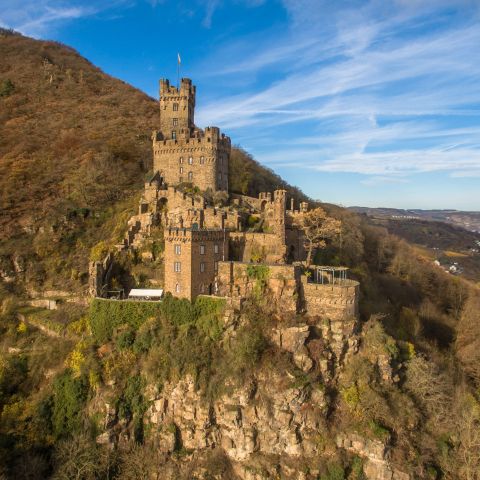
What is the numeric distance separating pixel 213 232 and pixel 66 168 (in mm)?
30040

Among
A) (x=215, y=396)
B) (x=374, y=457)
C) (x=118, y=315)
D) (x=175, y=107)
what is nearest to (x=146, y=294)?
(x=118, y=315)

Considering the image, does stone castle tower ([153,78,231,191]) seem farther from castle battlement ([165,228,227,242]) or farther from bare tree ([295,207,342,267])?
castle battlement ([165,228,227,242])

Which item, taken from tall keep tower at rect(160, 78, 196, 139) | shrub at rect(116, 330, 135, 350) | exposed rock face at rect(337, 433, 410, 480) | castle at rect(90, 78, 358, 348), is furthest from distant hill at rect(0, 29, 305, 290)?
exposed rock face at rect(337, 433, 410, 480)

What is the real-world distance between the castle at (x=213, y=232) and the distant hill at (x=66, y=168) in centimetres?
479

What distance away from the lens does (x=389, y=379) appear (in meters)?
30.5

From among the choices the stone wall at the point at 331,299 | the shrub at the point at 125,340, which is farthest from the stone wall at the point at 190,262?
the stone wall at the point at 331,299

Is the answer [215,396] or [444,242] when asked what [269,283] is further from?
[444,242]

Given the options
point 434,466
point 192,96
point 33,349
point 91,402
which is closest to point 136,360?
point 91,402

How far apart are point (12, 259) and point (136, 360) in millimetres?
20037

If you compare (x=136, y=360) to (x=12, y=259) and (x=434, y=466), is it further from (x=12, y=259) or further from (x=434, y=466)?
(x=434, y=466)

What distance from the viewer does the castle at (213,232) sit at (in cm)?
3128

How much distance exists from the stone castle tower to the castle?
0.11m

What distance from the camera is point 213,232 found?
33.2m

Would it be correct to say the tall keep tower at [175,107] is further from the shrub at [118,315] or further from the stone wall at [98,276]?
the shrub at [118,315]
